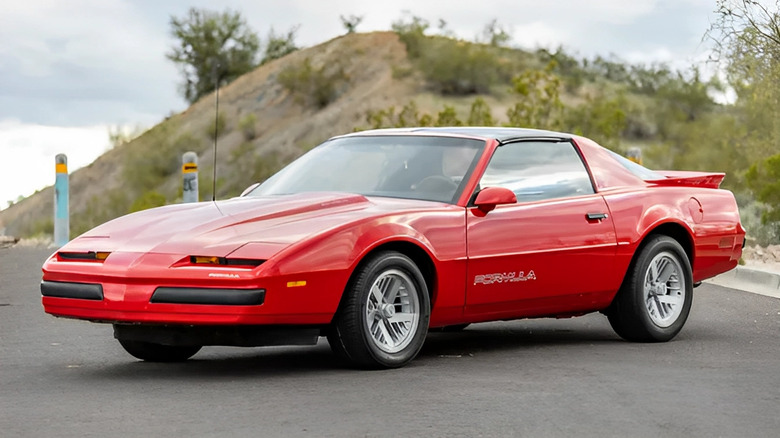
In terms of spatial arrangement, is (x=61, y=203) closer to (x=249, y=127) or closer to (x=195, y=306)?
(x=195, y=306)

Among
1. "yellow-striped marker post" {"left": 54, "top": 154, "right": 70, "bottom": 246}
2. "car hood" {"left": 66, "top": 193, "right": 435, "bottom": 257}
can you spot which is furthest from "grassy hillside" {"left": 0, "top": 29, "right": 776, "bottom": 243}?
"car hood" {"left": 66, "top": 193, "right": 435, "bottom": 257}

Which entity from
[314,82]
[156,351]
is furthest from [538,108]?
[314,82]

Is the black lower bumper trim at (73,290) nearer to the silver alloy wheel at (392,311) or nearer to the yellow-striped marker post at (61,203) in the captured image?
the silver alloy wheel at (392,311)

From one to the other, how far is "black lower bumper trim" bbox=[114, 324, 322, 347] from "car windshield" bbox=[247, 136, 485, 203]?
1290 millimetres

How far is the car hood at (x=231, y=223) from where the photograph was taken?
7.09 meters

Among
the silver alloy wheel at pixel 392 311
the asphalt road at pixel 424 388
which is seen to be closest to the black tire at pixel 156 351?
the asphalt road at pixel 424 388

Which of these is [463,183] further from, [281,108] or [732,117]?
[281,108]

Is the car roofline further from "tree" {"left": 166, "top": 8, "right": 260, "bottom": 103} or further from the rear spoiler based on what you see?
"tree" {"left": 166, "top": 8, "right": 260, "bottom": 103}

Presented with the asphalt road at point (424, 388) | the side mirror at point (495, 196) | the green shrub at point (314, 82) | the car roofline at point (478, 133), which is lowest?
the asphalt road at point (424, 388)

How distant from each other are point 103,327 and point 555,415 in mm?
4811

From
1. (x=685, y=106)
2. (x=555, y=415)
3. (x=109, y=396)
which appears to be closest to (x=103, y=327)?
(x=109, y=396)

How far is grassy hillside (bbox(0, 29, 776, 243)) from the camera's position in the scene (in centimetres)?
5528

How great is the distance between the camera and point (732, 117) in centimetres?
4744

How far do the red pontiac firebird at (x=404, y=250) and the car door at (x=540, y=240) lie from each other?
0.03ft
